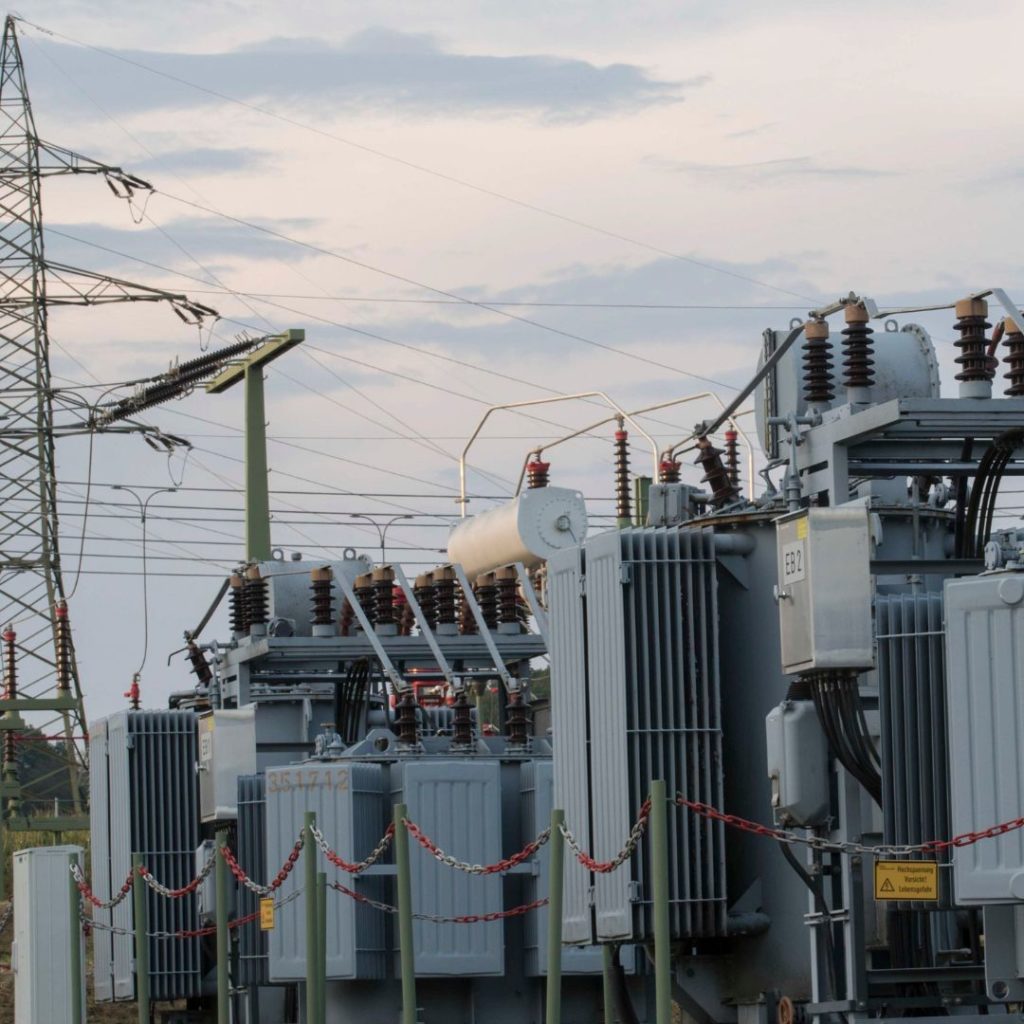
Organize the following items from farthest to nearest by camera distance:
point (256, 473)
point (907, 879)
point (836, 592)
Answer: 1. point (256, 473)
2. point (836, 592)
3. point (907, 879)

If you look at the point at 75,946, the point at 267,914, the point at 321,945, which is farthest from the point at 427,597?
the point at 321,945

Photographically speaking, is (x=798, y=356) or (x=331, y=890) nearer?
(x=798, y=356)

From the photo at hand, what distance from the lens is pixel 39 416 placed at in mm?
40438

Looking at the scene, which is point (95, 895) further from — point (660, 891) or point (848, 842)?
point (848, 842)

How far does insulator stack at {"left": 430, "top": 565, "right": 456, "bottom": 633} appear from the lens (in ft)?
66.6

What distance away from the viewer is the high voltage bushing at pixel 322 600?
20047mm

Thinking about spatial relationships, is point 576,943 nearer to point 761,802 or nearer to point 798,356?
point 761,802

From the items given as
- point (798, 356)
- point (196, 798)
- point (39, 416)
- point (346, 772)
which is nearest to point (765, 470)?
point (798, 356)

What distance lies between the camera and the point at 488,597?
20188 millimetres

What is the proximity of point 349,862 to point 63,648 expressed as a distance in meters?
20.2

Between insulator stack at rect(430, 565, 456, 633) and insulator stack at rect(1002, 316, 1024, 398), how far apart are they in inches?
360

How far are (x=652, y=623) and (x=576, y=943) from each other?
5.66ft

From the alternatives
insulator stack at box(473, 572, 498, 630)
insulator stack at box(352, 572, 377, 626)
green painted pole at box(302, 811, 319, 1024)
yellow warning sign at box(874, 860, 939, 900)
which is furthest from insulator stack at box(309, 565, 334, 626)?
yellow warning sign at box(874, 860, 939, 900)

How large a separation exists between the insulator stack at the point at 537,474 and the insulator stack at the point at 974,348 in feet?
25.5
